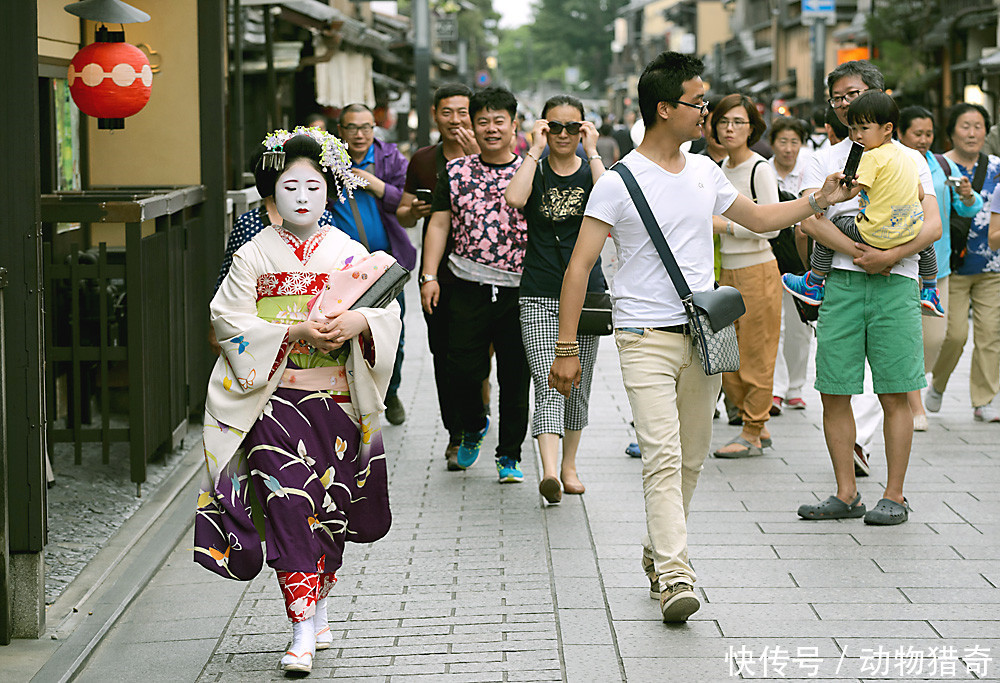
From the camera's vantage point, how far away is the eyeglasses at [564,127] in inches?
267

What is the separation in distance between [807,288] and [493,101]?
1.93 meters

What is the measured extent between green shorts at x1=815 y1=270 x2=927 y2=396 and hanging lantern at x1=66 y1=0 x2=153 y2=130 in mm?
4078

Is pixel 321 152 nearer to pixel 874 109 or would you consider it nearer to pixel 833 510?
pixel 874 109

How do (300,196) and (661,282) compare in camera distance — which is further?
(661,282)

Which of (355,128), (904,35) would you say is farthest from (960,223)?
(904,35)

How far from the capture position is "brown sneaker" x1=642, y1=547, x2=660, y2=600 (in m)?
5.30

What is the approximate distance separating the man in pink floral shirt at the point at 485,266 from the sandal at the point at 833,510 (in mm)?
1682

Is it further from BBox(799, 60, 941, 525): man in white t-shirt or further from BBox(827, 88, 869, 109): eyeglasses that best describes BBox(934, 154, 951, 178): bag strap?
BBox(799, 60, 941, 525): man in white t-shirt

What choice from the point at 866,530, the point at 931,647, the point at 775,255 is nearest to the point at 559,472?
the point at 866,530

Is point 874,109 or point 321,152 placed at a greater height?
point 874,109

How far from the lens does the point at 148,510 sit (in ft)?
22.9

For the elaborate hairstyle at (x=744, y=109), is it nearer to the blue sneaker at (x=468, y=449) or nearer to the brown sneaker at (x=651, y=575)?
the blue sneaker at (x=468, y=449)

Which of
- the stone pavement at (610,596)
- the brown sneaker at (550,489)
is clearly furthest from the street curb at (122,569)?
the brown sneaker at (550,489)

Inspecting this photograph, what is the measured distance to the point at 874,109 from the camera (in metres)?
6.20
